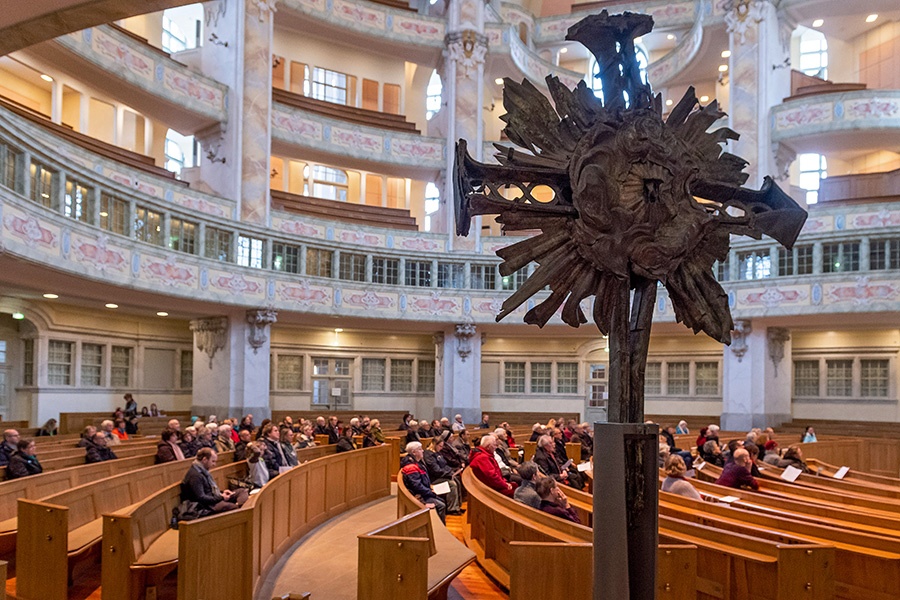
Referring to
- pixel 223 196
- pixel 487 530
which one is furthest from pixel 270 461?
pixel 223 196

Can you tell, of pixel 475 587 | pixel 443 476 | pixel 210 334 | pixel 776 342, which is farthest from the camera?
pixel 776 342

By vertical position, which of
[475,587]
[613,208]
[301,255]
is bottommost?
[475,587]

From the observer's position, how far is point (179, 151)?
990 inches

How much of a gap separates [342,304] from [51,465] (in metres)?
12.3

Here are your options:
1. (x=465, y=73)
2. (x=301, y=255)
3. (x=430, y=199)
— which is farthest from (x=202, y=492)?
(x=430, y=199)

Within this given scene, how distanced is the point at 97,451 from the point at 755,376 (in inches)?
660

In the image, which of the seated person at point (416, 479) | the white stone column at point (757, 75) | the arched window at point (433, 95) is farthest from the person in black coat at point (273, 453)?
the arched window at point (433, 95)

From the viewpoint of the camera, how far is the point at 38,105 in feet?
66.4

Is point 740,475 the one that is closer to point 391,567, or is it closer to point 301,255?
point 391,567

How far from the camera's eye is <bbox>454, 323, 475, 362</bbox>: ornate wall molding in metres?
23.3

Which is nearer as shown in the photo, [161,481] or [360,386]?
[161,481]

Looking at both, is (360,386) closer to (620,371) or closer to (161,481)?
(161,481)

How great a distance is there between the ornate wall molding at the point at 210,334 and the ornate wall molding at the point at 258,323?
74 cm

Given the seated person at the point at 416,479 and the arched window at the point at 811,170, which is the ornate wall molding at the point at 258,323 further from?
the arched window at the point at 811,170
